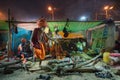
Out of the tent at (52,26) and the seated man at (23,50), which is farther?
the tent at (52,26)

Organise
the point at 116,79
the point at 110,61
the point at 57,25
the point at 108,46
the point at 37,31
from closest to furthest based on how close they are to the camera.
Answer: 1. the point at 116,79
2. the point at 37,31
3. the point at 110,61
4. the point at 108,46
5. the point at 57,25

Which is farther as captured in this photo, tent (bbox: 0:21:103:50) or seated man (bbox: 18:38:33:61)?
tent (bbox: 0:21:103:50)

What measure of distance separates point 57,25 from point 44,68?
191 inches

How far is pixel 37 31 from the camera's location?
20.4ft

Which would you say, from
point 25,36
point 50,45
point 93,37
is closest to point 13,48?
point 25,36

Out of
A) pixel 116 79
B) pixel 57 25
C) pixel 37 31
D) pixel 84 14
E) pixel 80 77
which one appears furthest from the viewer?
pixel 84 14

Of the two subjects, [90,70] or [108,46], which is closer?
[90,70]

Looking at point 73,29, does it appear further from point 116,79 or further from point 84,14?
point 84,14

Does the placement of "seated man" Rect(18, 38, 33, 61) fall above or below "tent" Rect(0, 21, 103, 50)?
below

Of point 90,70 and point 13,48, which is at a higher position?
point 13,48

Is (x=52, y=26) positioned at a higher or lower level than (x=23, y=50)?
higher

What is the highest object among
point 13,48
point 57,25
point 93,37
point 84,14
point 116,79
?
point 84,14

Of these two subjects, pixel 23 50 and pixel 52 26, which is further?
pixel 52 26

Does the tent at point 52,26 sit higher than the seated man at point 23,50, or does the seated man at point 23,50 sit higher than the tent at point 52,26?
the tent at point 52,26
